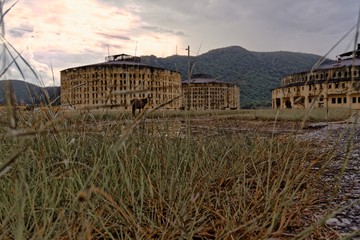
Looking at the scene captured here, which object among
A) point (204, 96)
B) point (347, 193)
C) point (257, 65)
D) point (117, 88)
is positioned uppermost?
point (257, 65)

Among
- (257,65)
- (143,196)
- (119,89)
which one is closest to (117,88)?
(119,89)

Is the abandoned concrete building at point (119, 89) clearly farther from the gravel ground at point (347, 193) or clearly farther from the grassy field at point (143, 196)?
Result: the gravel ground at point (347, 193)

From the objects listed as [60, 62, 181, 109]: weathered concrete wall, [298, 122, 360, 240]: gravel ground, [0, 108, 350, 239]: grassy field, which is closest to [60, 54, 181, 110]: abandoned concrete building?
[60, 62, 181, 109]: weathered concrete wall

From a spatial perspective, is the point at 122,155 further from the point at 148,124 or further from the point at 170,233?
the point at 170,233

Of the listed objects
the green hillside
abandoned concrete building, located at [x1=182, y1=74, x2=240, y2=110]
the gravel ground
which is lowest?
the gravel ground

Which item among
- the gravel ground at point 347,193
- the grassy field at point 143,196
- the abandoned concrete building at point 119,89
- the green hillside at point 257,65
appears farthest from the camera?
the green hillside at point 257,65

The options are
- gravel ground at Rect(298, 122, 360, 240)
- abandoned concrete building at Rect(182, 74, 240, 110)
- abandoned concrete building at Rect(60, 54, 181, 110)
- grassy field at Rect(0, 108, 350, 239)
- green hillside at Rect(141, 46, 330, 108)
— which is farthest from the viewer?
green hillside at Rect(141, 46, 330, 108)

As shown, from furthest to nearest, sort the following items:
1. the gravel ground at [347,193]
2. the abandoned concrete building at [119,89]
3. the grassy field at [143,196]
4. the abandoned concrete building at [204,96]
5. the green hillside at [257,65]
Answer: the green hillside at [257,65]
the abandoned concrete building at [204,96]
the gravel ground at [347,193]
the grassy field at [143,196]
the abandoned concrete building at [119,89]

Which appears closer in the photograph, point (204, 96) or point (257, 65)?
point (204, 96)

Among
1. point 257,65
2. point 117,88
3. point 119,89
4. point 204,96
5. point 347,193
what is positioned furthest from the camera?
point 257,65

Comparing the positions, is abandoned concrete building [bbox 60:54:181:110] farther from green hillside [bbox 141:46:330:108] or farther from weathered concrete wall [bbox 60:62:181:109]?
green hillside [bbox 141:46:330:108]

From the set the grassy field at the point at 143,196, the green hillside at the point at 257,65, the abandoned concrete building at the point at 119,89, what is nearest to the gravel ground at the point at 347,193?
the grassy field at the point at 143,196

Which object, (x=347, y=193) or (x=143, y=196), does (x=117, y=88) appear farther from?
(x=347, y=193)

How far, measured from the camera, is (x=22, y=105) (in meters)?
2.27
